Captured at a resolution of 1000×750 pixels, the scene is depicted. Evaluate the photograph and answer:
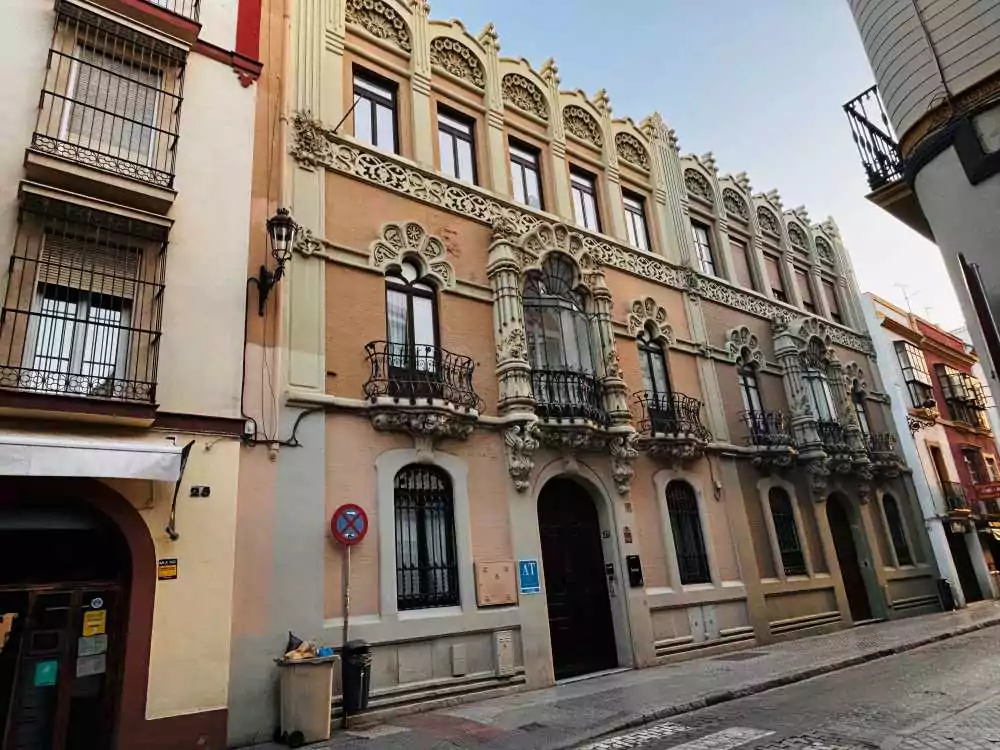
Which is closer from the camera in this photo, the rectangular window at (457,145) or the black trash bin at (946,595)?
the rectangular window at (457,145)

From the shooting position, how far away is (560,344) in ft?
43.5

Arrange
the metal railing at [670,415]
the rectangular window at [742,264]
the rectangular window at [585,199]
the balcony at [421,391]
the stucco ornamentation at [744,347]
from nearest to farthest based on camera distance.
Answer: the balcony at [421,391] → the metal railing at [670,415] → the rectangular window at [585,199] → the stucco ornamentation at [744,347] → the rectangular window at [742,264]

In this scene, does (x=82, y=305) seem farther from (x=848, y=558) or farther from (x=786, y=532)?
(x=848, y=558)

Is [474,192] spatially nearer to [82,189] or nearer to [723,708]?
[82,189]

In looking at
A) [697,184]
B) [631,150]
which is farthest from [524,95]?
[697,184]

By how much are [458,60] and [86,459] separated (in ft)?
38.7

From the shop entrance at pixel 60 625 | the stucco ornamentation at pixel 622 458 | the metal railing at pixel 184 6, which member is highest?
the metal railing at pixel 184 6

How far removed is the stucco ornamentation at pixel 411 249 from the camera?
11.5 metres

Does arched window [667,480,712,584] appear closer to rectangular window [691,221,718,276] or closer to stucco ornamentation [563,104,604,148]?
rectangular window [691,221,718,276]

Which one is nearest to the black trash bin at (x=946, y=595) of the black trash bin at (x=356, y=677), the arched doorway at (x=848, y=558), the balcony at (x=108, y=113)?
the arched doorway at (x=848, y=558)

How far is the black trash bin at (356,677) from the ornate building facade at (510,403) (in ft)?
1.73

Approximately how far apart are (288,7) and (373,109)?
2.31m

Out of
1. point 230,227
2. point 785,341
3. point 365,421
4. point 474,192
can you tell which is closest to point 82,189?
point 230,227

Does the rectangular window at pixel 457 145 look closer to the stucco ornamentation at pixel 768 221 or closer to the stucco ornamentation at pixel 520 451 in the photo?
the stucco ornamentation at pixel 520 451
